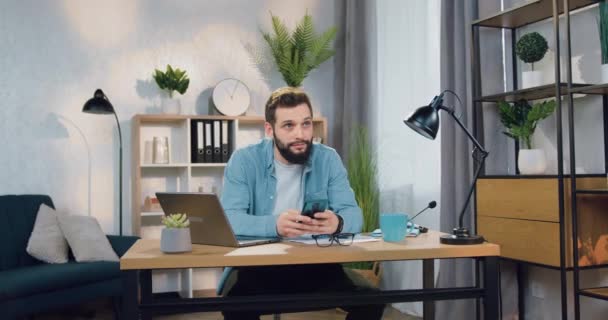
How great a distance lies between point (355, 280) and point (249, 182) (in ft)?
1.82

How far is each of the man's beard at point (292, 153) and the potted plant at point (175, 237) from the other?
0.69 meters

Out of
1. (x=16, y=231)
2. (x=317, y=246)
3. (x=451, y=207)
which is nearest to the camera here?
(x=317, y=246)

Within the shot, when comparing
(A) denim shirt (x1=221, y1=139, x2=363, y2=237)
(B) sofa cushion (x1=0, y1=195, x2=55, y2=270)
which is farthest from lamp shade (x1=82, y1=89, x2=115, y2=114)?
(A) denim shirt (x1=221, y1=139, x2=363, y2=237)

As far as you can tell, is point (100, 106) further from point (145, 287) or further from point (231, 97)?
point (145, 287)

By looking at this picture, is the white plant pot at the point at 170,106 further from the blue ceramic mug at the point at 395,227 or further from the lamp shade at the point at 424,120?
the blue ceramic mug at the point at 395,227

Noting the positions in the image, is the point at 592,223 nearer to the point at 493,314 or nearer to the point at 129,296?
the point at 493,314

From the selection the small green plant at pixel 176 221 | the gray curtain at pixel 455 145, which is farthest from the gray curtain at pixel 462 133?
the small green plant at pixel 176 221

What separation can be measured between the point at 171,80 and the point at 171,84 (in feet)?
0.10

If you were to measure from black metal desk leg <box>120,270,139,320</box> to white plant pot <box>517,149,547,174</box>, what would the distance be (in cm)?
198

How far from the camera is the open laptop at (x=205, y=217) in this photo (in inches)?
74.4

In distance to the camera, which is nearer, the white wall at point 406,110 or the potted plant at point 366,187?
the white wall at point 406,110

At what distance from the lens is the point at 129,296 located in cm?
176

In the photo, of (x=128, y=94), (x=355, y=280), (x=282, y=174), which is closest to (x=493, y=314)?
(x=355, y=280)

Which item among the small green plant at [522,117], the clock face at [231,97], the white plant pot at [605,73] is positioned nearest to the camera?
the white plant pot at [605,73]
